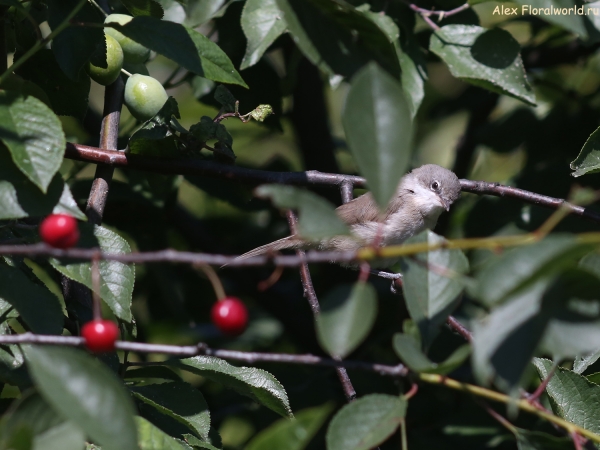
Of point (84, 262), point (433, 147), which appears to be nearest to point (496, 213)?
point (433, 147)

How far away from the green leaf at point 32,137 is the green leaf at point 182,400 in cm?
77

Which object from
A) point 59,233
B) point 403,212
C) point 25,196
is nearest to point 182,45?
point 25,196

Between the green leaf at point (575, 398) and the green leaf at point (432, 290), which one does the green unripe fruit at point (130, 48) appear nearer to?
the green leaf at point (432, 290)

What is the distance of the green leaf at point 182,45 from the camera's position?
214 cm

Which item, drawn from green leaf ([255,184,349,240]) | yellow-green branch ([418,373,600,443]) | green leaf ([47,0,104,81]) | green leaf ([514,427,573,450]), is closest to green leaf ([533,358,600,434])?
green leaf ([514,427,573,450])

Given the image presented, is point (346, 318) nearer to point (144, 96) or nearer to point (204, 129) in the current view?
point (204, 129)

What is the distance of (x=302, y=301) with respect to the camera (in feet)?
14.6

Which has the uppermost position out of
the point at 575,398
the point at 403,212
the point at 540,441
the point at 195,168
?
the point at 195,168

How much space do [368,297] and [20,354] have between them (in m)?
1.20

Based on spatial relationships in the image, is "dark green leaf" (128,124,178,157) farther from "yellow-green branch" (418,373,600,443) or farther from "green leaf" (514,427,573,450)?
"green leaf" (514,427,573,450)

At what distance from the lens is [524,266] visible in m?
1.21

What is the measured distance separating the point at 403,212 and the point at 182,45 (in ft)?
9.04

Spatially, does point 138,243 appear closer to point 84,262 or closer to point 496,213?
point 84,262

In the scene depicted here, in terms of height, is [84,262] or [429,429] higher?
[84,262]
